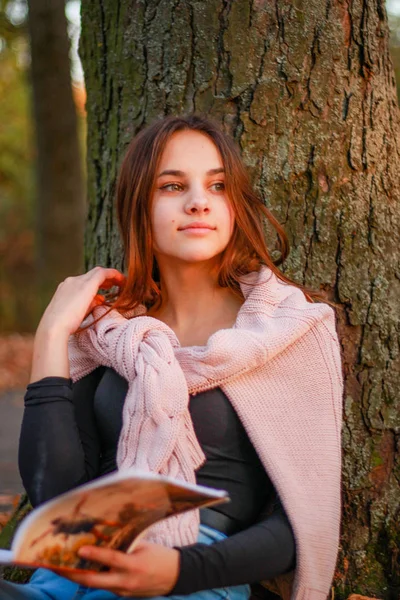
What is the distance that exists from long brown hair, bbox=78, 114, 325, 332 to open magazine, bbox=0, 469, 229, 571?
35.1 inches

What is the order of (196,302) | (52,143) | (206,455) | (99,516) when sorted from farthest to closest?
(52,143) → (196,302) → (206,455) → (99,516)

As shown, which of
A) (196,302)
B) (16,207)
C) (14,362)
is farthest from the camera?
(16,207)

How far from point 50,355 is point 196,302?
557 millimetres

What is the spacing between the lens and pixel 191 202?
7.94 feet

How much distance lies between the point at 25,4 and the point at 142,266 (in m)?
7.26

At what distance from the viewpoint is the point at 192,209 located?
2.43 meters

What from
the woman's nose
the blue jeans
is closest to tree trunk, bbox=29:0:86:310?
the woman's nose

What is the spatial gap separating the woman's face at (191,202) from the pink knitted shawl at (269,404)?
0.86 feet

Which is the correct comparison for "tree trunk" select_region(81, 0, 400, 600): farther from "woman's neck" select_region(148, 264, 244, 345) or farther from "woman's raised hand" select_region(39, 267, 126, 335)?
"woman's raised hand" select_region(39, 267, 126, 335)

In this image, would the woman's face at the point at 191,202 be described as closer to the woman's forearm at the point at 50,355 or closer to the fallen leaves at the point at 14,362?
the woman's forearm at the point at 50,355

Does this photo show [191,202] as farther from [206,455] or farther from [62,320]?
[206,455]

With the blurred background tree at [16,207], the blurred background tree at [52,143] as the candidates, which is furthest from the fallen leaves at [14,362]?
the blurred background tree at [16,207]

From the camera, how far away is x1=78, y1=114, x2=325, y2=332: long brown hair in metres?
2.53

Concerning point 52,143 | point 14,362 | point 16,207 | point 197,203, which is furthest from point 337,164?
point 16,207
